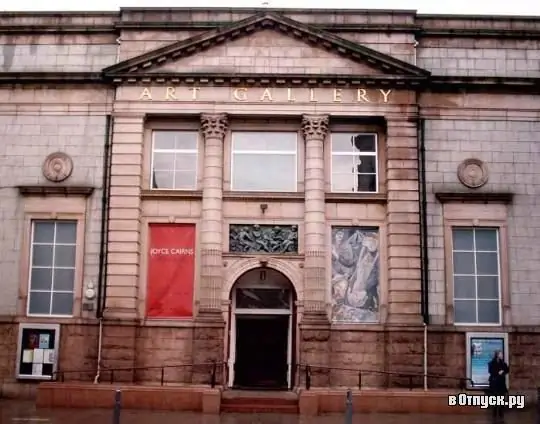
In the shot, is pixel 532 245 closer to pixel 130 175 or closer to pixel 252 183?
pixel 252 183

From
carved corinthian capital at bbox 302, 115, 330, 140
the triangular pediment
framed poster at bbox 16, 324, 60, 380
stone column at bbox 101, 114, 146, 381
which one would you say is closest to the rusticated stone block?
stone column at bbox 101, 114, 146, 381

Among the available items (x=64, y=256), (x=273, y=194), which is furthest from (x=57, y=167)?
(x=273, y=194)

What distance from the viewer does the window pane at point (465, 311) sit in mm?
24266

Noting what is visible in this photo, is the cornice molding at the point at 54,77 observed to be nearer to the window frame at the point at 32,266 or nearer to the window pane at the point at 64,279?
the window frame at the point at 32,266

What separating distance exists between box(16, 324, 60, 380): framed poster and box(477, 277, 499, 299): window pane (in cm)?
1423

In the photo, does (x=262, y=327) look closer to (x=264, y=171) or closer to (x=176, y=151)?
(x=264, y=171)

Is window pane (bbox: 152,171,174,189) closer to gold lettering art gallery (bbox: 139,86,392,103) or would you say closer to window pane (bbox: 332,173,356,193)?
gold lettering art gallery (bbox: 139,86,392,103)

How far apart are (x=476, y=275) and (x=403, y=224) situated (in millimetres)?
3141

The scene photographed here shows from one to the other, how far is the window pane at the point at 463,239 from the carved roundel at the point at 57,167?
13.4 m

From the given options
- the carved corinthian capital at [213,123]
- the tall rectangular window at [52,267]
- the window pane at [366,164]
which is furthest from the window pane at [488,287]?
the tall rectangular window at [52,267]

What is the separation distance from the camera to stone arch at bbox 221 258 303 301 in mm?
24047

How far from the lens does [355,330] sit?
939 inches

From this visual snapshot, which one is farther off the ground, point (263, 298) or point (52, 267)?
point (52, 267)

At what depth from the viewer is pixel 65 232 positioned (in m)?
24.9
